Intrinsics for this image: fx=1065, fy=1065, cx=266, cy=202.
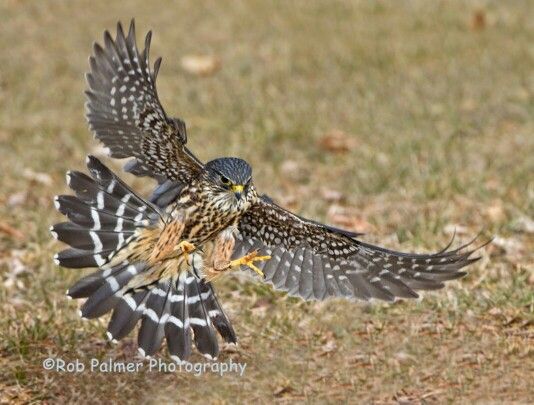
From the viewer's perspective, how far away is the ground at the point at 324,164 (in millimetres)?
5363

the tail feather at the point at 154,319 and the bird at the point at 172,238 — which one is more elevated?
the bird at the point at 172,238

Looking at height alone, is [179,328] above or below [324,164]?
below

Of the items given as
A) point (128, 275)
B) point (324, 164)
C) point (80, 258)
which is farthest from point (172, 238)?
point (324, 164)

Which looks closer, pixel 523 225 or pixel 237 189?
pixel 237 189

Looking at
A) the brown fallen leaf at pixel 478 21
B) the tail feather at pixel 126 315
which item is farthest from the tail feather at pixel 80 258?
the brown fallen leaf at pixel 478 21

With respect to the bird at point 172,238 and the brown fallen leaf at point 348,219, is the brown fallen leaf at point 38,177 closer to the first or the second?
the brown fallen leaf at point 348,219

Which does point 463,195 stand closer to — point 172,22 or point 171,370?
point 171,370

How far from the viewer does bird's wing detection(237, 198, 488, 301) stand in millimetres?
5113

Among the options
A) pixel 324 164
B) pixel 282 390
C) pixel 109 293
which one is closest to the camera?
pixel 109 293

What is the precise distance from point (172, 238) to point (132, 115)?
614 mm

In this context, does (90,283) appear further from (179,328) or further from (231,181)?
(231,181)

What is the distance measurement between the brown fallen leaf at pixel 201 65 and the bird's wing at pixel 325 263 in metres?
5.81

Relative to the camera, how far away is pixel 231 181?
4.85 meters

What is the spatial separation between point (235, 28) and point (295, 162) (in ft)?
13.2
